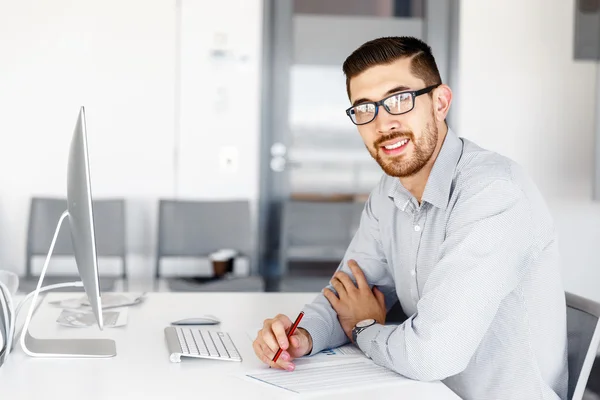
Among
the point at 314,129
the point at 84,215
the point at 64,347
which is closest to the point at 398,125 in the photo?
the point at 84,215

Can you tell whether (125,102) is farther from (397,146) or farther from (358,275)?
(397,146)

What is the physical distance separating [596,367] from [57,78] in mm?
3410

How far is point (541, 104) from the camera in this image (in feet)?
15.3

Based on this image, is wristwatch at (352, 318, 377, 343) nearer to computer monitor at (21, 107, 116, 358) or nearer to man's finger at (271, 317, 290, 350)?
man's finger at (271, 317, 290, 350)

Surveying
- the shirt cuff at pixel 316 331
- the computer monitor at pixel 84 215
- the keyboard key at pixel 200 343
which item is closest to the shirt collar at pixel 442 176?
the shirt cuff at pixel 316 331

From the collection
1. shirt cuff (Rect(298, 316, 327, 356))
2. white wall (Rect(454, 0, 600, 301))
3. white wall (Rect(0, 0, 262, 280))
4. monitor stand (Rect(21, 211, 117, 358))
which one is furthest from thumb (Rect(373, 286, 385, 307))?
white wall (Rect(454, 0, 600, 301))

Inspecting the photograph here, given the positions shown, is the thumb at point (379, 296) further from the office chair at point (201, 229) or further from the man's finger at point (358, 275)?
the office chair at point (201, 229)

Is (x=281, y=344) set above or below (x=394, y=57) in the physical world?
below

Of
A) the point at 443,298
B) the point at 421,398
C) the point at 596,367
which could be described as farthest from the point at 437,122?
the point at 596,367

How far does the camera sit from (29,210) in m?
4.16

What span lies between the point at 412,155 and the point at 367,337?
17.6 inches

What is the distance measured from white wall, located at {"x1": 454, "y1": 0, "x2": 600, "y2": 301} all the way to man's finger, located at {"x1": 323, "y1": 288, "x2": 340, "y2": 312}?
9.71 feet

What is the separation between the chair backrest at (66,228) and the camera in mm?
4098

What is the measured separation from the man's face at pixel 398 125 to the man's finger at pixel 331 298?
0.35 meters
